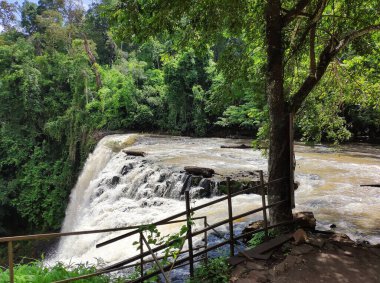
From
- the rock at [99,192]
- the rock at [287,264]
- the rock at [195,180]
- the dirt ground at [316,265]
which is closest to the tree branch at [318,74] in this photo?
the dirt ground at [316,265]

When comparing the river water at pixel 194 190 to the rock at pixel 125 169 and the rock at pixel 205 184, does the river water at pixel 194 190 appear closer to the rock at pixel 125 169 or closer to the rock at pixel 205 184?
the rock at pixel 125 169

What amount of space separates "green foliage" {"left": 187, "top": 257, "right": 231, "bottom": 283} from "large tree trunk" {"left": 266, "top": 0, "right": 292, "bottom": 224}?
1572mm

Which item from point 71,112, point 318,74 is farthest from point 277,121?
point 71,112

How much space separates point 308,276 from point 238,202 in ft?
17.4

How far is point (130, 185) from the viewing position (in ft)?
39.2

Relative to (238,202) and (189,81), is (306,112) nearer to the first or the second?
(238,202)

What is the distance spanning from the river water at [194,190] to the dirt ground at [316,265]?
2.11 meters

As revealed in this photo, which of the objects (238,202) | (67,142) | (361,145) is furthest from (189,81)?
(238,202)

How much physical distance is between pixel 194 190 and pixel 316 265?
5.92 meters

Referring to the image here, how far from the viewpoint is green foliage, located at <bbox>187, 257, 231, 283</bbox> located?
4.18 m

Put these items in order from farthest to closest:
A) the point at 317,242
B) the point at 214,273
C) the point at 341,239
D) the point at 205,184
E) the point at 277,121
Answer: the point at 205,184 < the point at 277,121 < the point at 341,239 < the point at 317,242 < the point at 214,273

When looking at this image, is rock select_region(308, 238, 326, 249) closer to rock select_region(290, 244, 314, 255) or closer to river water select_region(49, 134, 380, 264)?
rock select_region(290, 244, 314, 255)

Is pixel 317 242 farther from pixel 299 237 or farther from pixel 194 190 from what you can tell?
pixel 194 190

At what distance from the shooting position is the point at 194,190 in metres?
10.1
